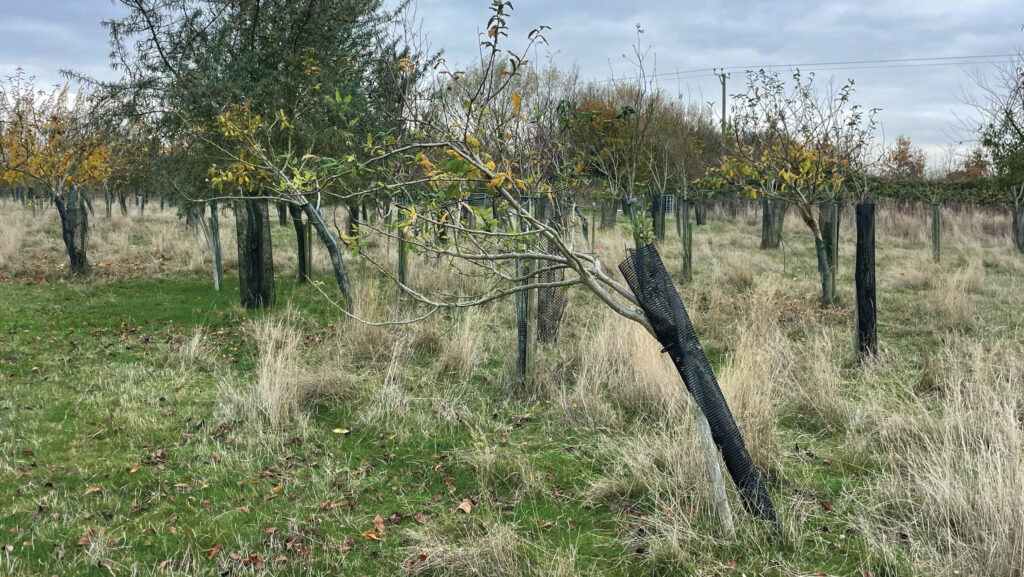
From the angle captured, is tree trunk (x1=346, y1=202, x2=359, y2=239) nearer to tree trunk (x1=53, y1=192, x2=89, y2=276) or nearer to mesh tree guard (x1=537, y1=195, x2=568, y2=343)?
mesh tree guard (x1=537, y1=195, x2=568, y2=343)

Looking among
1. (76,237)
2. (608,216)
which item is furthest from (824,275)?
(608,216)

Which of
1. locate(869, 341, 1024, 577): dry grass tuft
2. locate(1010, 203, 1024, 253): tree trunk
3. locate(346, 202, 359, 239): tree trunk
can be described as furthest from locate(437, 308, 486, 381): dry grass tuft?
locate(1010, 203, 1024, 253): tree trunk

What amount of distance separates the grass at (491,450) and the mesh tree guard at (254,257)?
5.17 feet

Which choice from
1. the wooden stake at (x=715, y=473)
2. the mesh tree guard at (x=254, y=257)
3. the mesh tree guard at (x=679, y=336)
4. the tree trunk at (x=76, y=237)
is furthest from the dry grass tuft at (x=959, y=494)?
the tree trunk at (x=76, y=237)

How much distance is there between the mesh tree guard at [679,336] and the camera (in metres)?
2.94

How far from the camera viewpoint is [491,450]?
441 centimetres

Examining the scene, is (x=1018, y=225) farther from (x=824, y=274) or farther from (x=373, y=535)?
(x=373, y=535)

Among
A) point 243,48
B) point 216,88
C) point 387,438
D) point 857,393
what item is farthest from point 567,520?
point 243,48

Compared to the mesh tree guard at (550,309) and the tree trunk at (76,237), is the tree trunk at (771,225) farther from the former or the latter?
the tree trunk at (76,237)

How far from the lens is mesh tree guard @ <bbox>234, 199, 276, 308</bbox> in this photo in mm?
9797

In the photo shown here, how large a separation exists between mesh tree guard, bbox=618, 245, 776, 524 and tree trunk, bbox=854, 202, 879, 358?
3912mm

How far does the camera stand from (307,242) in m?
12.8

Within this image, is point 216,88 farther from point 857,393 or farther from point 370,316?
point 857,393

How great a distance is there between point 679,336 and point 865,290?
4330 millimetres
